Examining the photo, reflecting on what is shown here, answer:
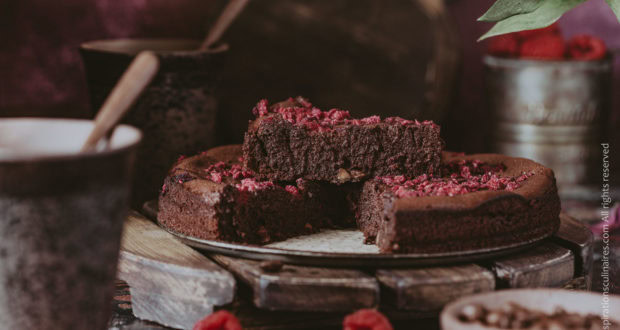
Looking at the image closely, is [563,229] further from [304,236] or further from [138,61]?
[138,61]

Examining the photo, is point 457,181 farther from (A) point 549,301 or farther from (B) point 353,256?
(A) point 549,301

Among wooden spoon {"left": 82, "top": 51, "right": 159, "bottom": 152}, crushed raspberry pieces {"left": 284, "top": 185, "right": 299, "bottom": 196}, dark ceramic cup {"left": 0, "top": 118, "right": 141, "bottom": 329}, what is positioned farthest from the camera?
crushed raspberry pieces {"left": 284, "top": 185, "right": 299, "bottom": 196}

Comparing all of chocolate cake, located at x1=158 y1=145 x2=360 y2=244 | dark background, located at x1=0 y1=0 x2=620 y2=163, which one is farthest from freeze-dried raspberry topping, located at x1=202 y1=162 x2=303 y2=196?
dark background, located at x1=0 y1=0 x2=620 y2=163

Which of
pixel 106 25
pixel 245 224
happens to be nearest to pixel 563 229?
pixel 245 224

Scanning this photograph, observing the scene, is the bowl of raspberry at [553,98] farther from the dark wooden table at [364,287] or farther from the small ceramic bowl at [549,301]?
the small ceramic bowl at [549,301]

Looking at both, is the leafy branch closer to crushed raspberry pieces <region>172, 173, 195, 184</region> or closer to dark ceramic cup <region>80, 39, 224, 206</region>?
crushed raspberry pieces <region>172, 173, 195, 184</region>

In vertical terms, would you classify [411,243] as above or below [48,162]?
below

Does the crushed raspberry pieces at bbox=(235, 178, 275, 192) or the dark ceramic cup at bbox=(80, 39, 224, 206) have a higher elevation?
the dark ceramic cup at bbox=(80, 39, 224, 206)
